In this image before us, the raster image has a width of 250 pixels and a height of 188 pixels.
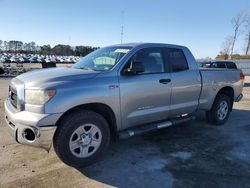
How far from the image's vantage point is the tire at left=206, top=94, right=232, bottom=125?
22.2ft

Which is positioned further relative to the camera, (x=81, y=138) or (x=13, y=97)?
(x=13, y=97)

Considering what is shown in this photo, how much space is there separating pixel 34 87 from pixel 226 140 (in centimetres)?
404

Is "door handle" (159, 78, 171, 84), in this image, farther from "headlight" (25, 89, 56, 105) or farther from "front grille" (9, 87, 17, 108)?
"front grille" (9, 87, 17, 108)

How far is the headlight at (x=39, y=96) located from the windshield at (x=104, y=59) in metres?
1.15

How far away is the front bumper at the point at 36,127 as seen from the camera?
3.77m

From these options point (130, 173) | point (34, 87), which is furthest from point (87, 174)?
point (34, 87)

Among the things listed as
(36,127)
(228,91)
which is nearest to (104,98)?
(36,127)

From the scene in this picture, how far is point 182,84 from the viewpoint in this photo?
554cm

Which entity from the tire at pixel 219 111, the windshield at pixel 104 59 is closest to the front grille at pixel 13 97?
the windshield at pixel 104 59

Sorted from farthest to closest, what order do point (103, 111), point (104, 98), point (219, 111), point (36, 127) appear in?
point (219, 111) → point (103, 111) → point (104, 98) → point (36, 127)

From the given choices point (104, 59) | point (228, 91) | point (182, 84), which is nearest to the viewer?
point (104, 59)

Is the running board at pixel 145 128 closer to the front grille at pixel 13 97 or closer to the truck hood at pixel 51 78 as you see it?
the truck hood at pixel 51 78

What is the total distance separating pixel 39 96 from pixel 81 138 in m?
0.91

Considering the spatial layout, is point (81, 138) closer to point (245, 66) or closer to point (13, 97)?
point (13, 97)
